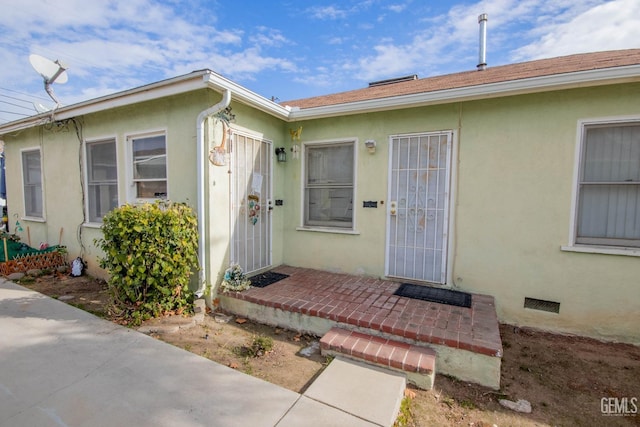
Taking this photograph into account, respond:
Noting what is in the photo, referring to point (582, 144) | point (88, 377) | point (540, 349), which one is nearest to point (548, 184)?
point (582, 144)

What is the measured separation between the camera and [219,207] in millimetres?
3994

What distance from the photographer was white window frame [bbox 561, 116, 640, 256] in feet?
10.6

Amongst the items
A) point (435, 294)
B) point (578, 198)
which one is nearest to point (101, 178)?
point (435, 294)

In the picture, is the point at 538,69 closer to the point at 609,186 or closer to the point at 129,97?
the point at 609,186

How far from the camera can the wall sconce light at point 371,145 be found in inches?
174

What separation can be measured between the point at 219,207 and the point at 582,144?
483 cm

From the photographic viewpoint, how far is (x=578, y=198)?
347 centimetres

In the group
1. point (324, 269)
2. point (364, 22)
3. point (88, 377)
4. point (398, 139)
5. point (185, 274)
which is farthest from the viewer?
point (364, 22)

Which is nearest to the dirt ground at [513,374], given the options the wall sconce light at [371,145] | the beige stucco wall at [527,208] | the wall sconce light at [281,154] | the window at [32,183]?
the beige stucco wall at [527,208]

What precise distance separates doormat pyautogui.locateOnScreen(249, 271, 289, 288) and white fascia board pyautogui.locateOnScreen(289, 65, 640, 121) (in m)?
2.78

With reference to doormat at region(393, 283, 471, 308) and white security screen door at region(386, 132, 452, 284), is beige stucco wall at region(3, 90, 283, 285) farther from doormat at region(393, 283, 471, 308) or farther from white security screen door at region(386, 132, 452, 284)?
doormat at region(393, 283, 471, 308)

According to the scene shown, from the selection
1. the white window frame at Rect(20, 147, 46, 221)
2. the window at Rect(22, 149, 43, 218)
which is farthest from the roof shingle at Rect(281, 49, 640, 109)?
the window at Rect(22, 149, 43, 218)

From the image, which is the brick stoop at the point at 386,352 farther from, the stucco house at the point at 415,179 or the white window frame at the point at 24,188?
the white window frame at the point at 24,188

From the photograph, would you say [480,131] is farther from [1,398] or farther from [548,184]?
[1,398]
